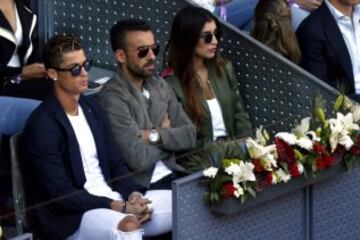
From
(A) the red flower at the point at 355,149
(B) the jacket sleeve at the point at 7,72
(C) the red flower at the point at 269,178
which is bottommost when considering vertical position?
(A) the red flower at the point at 355,149

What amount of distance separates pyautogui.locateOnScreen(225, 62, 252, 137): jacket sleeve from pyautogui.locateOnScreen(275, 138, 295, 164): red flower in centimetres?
89

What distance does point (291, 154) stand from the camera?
5594 millimetres

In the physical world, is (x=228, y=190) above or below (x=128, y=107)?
below

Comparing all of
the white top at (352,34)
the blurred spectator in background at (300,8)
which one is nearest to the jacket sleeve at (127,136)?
the white top at (352,34)

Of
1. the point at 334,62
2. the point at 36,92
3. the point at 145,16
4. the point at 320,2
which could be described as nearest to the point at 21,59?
the point at 36,92

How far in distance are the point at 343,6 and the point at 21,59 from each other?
2.28 meters

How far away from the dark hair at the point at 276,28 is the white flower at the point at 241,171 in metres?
1.91

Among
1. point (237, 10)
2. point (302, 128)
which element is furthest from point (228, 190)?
point (237, 10)

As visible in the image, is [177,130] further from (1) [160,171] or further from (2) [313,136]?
(2) [313,136]

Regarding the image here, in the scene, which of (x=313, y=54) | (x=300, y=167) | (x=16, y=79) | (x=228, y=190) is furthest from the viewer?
(x=313, y=54)

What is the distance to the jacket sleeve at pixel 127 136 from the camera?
5.77 m

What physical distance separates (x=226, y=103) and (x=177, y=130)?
62 cm

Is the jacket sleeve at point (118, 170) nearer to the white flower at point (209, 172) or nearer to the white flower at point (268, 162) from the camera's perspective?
the white flower at point (209, 172)

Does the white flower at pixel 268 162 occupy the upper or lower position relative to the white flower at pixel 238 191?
upper
